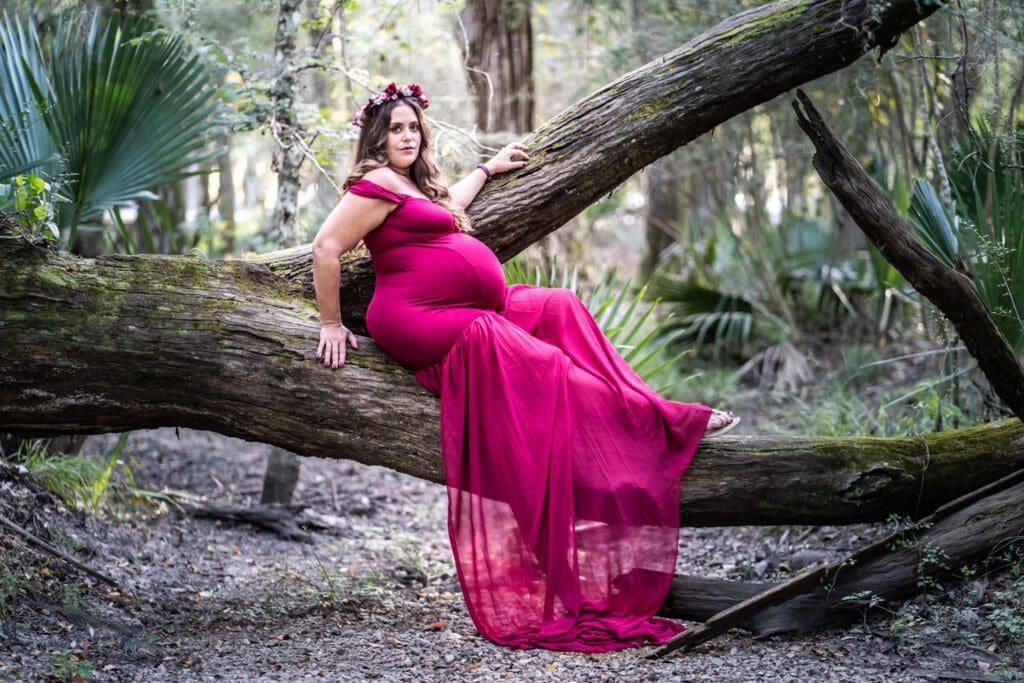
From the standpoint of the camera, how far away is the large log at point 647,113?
14.2ft

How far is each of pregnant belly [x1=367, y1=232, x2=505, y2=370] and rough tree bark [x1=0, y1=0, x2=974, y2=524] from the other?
0.16 meters

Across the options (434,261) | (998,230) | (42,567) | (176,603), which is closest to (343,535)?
(176,603)

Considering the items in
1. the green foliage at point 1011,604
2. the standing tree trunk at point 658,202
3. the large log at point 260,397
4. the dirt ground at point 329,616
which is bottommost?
the dirt ground at point 329,616

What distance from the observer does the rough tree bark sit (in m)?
3.68

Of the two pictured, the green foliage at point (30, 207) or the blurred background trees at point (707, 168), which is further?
the blurred background trees at point (707, 168)

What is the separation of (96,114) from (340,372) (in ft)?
5.88

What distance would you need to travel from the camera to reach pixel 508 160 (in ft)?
14.9

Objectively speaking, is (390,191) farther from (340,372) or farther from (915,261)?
(915,261)

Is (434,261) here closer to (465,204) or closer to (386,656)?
(465,204)

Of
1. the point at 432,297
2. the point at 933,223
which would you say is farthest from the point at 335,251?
the point at 933,223

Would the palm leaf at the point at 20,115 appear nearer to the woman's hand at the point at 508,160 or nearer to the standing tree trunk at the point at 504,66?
the woman's hand at the point at 508,160

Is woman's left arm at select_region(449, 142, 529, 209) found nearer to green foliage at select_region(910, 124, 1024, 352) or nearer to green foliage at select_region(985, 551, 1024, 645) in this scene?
green foliage at select_region(910, 124, 1024, 352)

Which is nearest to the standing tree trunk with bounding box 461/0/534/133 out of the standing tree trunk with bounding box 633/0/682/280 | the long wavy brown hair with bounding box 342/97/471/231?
the standing tree trunk with bounding box 633/0/682/280

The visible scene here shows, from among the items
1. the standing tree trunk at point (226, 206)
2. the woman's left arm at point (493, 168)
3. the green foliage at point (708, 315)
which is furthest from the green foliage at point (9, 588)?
the standing tree trunk at point (226, 206)
